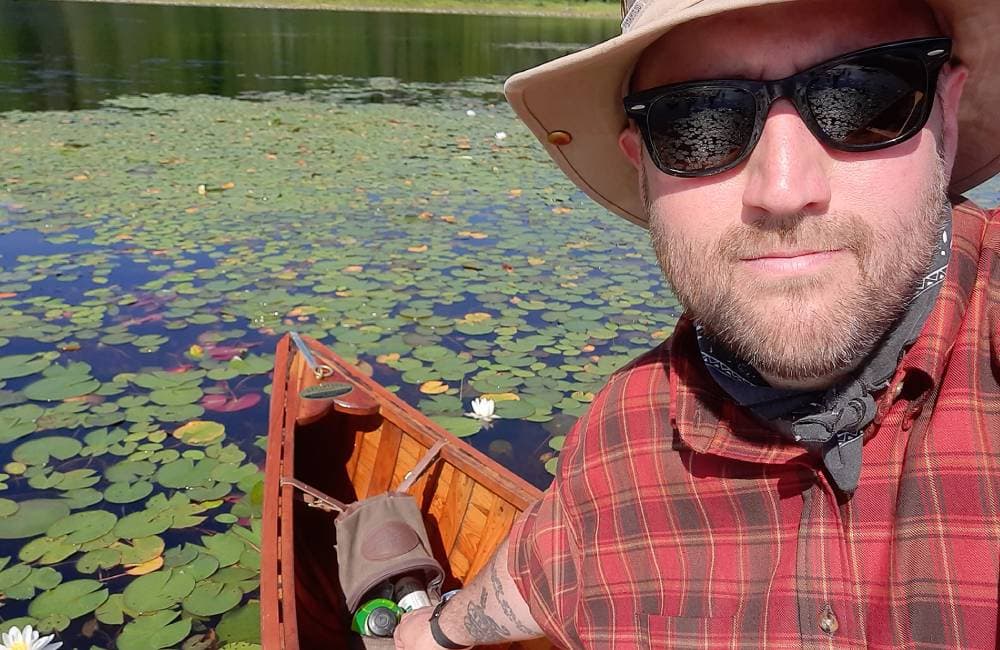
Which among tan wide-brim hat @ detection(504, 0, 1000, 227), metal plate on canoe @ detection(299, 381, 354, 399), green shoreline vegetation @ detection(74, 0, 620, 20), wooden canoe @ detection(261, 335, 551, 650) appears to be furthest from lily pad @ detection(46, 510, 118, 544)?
green shoreline vegetation @ detection(74, 0, 620, 20)

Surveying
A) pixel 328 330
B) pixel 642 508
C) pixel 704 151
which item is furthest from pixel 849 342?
pixel 328 330

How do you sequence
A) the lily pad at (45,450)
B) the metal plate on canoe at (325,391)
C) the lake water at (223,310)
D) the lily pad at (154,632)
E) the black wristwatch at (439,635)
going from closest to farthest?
the black wristwatch at (439,635) → the lily pad at (154,632) → the lake water at (223,310) → the metal plate on canoe at (325,391) → the lily pad at (45,450)

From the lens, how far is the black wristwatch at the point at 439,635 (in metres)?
1.52

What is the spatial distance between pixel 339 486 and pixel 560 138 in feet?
6.14

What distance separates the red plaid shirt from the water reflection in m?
11.6

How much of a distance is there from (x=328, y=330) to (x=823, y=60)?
3499 mm

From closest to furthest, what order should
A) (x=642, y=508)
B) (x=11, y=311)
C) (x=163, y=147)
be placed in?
(x=642, y=508) → (x=11, y=311) → (x=163, y=147)

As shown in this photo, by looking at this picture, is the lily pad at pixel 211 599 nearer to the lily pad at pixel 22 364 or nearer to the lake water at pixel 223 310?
the lake water at pixel 223 310

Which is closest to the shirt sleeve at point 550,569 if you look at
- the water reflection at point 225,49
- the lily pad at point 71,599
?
the lily pad at point 71,599

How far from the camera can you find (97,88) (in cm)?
1216

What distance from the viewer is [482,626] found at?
145cm

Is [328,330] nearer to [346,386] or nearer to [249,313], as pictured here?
[249,313]

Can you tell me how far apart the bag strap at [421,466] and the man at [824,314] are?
1.23m

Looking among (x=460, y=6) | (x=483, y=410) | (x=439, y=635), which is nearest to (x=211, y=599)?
(x=439, y=635)
